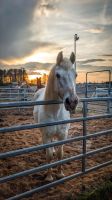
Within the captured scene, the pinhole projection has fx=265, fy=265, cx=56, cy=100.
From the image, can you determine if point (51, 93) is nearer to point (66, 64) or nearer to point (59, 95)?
point (59, 95)

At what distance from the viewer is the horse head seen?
335 centimetres

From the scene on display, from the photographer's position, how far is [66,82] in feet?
11.7

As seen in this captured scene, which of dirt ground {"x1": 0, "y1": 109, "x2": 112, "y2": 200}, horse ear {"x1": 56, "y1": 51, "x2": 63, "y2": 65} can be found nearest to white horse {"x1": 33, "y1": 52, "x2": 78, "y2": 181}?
horse ear {"x1": 56, "y1": 51, "x2": 63, "y2": 65}

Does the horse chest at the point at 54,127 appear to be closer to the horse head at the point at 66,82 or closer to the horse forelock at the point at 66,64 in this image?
the horse head at the point at 66,82

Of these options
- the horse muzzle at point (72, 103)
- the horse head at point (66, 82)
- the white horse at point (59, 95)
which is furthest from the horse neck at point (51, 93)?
the horse muzzle at point (72, 103)

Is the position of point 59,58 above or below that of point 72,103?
above

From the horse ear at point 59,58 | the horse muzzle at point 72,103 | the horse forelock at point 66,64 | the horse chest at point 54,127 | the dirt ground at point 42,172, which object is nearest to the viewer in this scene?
the horse muzzle at point 72,103

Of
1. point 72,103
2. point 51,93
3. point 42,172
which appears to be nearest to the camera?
point 72,103

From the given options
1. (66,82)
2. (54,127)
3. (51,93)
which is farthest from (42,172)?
(66,82)

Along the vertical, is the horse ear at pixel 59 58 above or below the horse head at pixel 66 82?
above

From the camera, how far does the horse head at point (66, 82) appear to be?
3.35 metres

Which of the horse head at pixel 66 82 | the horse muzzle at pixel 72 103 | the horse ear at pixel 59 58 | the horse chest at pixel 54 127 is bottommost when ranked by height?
the horse chest at pixel 54 127

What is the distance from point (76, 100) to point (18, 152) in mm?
958

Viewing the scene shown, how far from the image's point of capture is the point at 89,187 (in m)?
4.19
